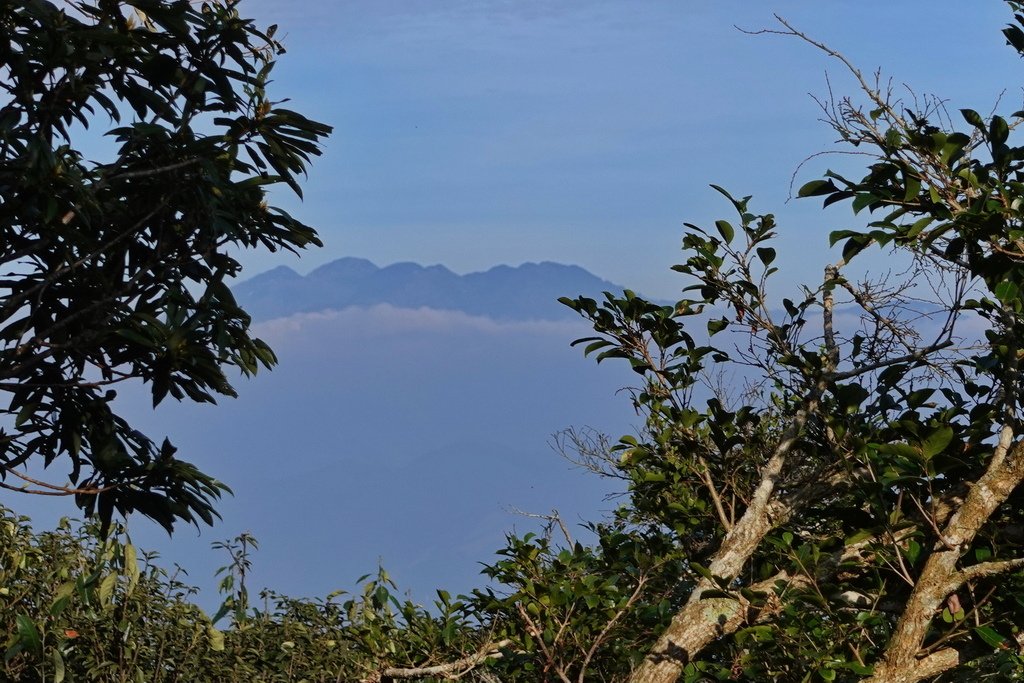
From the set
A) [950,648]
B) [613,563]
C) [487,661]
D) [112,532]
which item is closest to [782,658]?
[950,648]

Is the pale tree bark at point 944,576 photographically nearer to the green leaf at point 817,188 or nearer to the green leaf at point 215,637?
the green leaf at point 817,188

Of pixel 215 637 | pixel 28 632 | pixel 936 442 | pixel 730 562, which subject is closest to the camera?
pixel 936 442

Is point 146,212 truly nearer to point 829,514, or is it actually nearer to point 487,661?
point 487,661

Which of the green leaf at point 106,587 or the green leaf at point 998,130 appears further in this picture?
the green leaf at point 106,587

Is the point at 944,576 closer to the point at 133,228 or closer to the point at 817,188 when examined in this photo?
the point at 817,188

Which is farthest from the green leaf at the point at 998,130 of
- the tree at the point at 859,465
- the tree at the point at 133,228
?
the tree at the point at 133,228

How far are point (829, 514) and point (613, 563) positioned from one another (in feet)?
4.40

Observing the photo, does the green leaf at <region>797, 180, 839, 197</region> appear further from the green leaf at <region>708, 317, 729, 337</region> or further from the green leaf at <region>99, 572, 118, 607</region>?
the green leaf at <region>99, 572, 118, 607</region>

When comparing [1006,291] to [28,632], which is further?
[28,632]

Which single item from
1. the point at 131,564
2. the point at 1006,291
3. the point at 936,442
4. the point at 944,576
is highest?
the point at 131,564

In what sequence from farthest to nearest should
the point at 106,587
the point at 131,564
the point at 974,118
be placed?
the point at 131,564
the point at 106,587
the point at 974,118

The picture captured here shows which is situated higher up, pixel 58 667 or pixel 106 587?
pixel 106 587

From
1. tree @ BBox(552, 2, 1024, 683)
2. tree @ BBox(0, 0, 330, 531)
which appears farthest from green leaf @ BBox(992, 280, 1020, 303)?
tree @ BBox(0, 0, 330, 531)

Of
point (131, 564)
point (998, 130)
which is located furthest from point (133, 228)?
point (998, 130)
